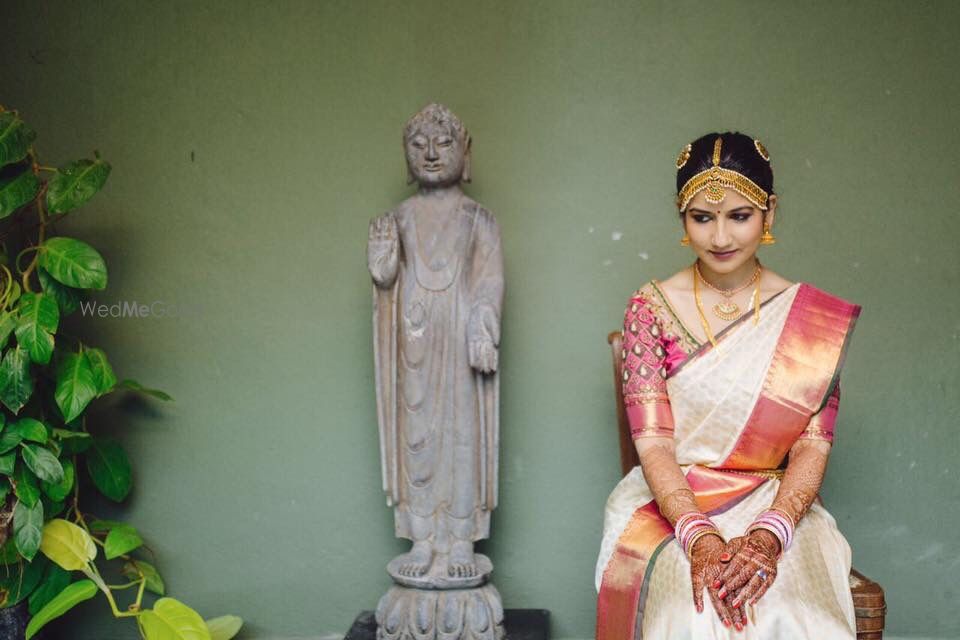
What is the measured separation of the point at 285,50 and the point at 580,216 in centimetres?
114

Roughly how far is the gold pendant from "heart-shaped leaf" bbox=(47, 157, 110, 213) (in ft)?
5.98

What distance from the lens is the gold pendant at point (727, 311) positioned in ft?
8.81

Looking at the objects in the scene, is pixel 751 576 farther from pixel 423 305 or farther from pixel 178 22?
pixel 178 22

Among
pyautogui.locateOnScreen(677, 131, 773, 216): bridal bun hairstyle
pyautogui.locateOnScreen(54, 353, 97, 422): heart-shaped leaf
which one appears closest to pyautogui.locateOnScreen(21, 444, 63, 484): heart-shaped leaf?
pyautogui.locateOnScreen(54, 353, 97, 422): heart-shaped leaf

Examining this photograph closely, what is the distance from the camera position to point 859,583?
8.41 feet

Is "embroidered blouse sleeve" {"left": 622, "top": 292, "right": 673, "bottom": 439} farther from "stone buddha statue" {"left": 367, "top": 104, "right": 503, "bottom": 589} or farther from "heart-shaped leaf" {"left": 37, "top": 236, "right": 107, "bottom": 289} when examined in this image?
"heart-shaped leaf" {"left": 37, "top": 236, "right": 107, "bottom": 289}

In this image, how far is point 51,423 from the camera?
134 inches

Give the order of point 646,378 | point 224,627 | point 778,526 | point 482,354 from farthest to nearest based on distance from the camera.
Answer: point 224,627, point 482,354, point 646,378, point 778,526

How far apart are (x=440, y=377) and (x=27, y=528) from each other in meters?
1.24

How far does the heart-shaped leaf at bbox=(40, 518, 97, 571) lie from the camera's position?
3252 millimetres

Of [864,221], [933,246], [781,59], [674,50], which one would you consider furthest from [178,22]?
[933,246]

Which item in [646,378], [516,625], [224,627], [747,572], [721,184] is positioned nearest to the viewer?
[747,572]

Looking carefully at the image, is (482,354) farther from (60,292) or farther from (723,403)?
(60,292)

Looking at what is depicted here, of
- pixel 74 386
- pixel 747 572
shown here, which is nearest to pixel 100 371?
pixel 74 386
